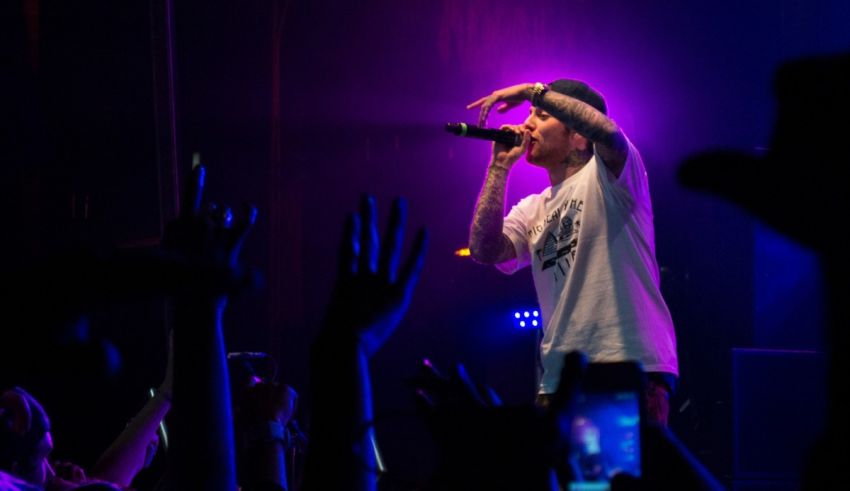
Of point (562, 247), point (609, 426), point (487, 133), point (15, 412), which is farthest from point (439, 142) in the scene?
point (609, 426)

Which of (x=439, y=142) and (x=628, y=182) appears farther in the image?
(x=439, y=142)

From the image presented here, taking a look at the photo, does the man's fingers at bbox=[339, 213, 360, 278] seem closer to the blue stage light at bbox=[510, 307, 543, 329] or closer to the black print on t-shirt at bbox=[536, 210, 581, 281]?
the black print on t-shirt at bbox=[536, 210, 581, 281]

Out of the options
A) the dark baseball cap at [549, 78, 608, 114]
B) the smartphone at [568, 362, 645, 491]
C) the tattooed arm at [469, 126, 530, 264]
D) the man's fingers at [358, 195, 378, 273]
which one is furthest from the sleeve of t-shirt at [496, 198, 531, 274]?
the man's fingers at [358, 195, 378, 273]

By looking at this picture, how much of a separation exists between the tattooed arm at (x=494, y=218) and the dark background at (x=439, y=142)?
1.13 m

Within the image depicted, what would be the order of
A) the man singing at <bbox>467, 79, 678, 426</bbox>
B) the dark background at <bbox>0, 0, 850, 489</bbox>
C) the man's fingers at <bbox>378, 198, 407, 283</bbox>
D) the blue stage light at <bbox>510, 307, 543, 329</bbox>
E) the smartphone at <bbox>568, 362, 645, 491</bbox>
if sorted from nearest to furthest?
the man's fingers at <bbox>378, 198, 407, 283</bbox> < the smartphone at <bbox>568, 362, 645, 491</bbox> < the man singing at <bbox>467, 79, 678, 426</bbox> < the dark background at <bbox>0, 0, 850, 489</bbox> < the blue stage light at <bbox>510, 307, 543, 329</bbox>

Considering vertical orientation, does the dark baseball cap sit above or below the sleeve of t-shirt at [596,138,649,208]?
above

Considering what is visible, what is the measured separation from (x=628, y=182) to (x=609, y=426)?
1.33 m

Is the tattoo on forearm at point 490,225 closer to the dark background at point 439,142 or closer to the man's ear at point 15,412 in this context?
the dark background at point 439,142

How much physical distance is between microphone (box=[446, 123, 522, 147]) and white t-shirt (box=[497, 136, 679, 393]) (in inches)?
15.3

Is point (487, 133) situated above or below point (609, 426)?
above

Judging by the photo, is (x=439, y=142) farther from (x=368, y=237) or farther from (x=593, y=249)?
(x=368, y=237)

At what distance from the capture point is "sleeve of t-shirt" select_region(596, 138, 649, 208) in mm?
2859

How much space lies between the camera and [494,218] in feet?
10.6

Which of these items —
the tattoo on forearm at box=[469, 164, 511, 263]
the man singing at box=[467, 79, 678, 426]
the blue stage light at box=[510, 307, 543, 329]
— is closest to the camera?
the man singing at box=[467, 79, 678, 426]
